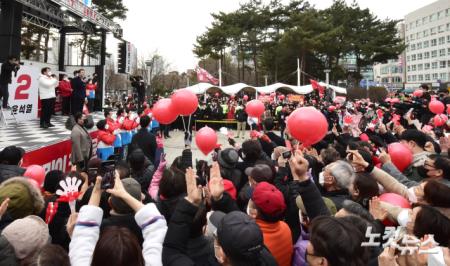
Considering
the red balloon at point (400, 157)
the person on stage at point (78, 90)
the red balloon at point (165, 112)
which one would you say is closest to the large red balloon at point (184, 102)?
the red balloon at point (165, 112)

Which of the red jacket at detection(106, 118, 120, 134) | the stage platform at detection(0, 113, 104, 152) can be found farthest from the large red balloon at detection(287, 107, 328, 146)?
the red jacket at detection(106, 118, 120, 134)

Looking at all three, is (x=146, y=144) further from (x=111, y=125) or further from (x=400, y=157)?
(x=400, y=157)

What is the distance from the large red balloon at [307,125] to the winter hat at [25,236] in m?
2.02

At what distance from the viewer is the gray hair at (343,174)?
279 cm

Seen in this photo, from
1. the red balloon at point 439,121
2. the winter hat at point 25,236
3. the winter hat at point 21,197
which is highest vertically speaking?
the red balloon at point 439,121

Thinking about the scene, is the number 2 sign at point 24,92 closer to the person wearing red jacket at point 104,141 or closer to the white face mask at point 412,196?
the person wearing red jacket at point 104,141

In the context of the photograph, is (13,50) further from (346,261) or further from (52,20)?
(346,261)

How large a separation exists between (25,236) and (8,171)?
6.61 ft

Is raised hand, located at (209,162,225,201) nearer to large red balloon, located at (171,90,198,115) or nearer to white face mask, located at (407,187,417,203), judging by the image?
white face mask, located at (407,187,417,203)

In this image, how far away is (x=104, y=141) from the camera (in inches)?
272

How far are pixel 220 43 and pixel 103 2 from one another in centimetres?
1416

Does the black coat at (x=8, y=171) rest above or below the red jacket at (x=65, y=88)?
below

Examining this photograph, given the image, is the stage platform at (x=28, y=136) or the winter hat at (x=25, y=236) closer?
the winter hat at (x=25, y=236)

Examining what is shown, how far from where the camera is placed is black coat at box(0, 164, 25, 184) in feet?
11.4
